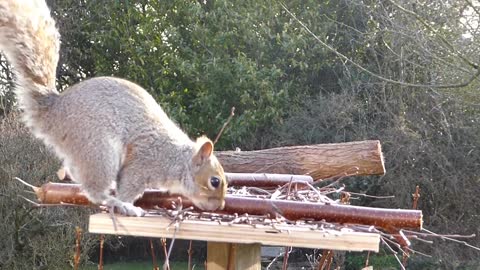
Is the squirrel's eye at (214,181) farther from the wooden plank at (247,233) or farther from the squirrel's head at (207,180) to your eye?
the wooden plank at (247,233)

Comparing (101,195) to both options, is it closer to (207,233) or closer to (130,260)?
(207,233)

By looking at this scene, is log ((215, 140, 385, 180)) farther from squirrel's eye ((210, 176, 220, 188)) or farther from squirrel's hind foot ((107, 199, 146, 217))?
squirrel's hind foot ((107, 199, 146, 217))

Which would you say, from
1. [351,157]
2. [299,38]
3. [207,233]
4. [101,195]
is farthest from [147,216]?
[299,38]

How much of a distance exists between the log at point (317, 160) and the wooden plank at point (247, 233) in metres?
1.49

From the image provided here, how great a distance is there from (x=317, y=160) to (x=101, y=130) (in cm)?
123

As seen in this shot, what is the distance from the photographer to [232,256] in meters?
1.90

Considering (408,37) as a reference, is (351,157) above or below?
below

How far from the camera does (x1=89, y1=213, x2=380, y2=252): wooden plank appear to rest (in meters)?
1.63

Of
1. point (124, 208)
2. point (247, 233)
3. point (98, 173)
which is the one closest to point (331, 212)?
point (247, 233)

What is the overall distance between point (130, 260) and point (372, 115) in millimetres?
3533

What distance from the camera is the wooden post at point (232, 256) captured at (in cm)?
191

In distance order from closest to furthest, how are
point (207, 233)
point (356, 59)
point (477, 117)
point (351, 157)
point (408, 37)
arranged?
point (207, 233), point (351, 157), point (408, 37), point (477, 117), point (356, 59)

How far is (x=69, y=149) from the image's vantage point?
2.36m

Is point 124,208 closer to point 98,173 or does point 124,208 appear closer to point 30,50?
point 98,173
